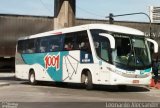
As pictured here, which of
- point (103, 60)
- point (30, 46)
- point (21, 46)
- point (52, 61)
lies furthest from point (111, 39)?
point (21, 46)

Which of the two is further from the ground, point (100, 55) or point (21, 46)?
point (21, 46)

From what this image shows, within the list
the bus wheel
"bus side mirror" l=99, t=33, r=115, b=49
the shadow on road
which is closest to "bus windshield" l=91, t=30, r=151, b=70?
"bus side mirror" l=99, t=33, r=115, b=49

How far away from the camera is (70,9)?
1987 inches

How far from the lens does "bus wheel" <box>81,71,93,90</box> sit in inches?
937

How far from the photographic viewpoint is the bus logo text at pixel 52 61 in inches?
1071

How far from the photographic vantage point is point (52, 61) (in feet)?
91.1

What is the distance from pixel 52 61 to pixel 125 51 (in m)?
6.26

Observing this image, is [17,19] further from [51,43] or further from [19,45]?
[51,43]

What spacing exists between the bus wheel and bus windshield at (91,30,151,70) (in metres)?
1.42

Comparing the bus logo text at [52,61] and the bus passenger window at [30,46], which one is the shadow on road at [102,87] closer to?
the bus logo text at [52,61]

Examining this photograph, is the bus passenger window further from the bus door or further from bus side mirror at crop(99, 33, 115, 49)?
bus side mirror at crop(99, 33, 115, 49)

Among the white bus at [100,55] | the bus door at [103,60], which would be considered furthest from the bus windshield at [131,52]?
the bus door at [103,60]

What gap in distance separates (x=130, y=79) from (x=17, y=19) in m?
37.3

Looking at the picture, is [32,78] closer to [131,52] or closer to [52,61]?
[52,61]
